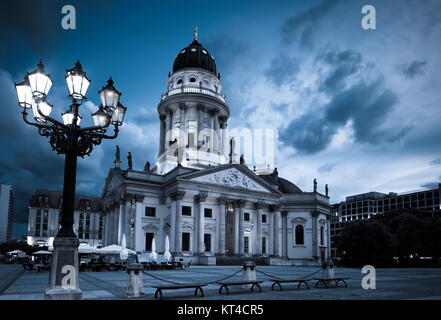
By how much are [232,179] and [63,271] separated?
44895 millimetres

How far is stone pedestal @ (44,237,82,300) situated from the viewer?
10.4m

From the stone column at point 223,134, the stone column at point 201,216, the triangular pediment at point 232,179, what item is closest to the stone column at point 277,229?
the triangular pediment at point 232,179

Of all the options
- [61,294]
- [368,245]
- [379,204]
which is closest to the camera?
[61,294]

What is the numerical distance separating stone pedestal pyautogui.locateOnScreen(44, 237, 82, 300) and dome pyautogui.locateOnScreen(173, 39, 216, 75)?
63301mm

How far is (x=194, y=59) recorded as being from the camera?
71.2 metres

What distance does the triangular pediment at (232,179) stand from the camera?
171 feet

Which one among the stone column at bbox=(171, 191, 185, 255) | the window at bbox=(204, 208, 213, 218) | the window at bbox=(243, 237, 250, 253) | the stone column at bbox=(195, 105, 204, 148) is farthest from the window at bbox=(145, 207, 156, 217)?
the stone column at bbox=(195, 105, 204, 148)

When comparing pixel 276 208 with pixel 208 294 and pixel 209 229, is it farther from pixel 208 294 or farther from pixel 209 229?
pixel 208 294

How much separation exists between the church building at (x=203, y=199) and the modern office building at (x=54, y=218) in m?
42.1

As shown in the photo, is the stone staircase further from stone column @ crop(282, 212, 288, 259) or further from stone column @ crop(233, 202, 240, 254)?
stone column @ crop(282, 212, 288, 259)

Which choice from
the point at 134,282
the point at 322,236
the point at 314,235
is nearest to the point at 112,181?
the point at 314,235

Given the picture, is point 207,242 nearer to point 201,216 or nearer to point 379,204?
point 201,216
